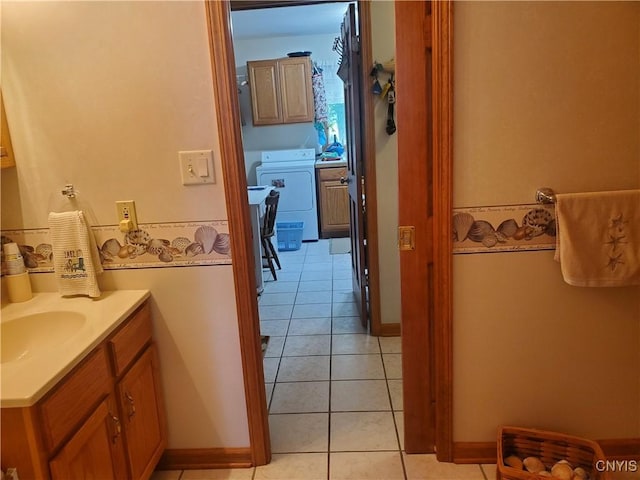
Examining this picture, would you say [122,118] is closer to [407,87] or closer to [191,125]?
[191,125]

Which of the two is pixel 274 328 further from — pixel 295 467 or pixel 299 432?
pixel 295 467

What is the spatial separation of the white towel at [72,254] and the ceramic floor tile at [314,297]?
2137 mm

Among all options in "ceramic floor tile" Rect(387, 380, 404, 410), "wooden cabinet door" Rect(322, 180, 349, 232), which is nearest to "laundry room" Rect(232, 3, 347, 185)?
"wooden cabinet door" Rect(322, 180, 349, 232)

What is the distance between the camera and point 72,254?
169 cm

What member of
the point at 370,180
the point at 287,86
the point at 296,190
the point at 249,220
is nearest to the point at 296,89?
the point at 287,86

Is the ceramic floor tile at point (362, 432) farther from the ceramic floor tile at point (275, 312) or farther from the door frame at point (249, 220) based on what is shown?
the ceramic floor tile at point (275, 312)

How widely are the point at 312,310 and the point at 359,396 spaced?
46.8 inches

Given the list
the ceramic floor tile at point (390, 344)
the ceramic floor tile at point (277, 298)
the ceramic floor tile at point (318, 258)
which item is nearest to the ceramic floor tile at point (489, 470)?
the ceramic floor tile at point (390, 344)

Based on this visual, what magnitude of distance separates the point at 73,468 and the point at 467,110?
1554mm

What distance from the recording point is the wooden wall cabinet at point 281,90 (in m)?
5.74

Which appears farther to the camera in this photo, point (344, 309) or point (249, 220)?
point (344, 309)

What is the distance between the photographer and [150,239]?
1751 mm

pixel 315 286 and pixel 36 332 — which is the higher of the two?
pixel 36 332

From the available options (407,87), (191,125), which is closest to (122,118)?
(191,125)
